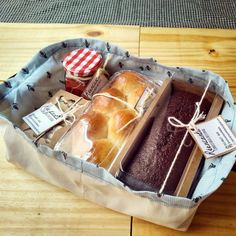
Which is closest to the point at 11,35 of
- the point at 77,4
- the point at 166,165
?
the point at 77,4

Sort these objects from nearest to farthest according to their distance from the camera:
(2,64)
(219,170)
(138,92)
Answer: (219,170) < (138,92) < (2,64)

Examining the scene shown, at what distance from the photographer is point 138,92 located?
634 millimetres

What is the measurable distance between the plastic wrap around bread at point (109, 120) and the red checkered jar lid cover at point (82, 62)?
4cm

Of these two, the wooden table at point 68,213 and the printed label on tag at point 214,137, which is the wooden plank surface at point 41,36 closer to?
the wooden table at point 68,213

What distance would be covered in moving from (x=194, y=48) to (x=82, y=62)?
317 mm

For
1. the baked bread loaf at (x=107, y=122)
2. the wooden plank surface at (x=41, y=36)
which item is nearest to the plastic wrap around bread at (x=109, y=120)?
the baked bread loaf at (x=107, y=122)

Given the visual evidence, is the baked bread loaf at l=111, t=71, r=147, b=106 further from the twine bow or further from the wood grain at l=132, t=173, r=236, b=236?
the wood grain at l=132, t=173, r=236, b=236

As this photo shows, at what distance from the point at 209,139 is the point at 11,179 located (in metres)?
0.33

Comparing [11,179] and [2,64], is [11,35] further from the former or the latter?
[11,179]

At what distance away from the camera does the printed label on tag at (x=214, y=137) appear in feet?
1.79

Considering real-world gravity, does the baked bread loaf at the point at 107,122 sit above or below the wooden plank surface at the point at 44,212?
above

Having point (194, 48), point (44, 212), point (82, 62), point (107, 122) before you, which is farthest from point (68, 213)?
point (194, 48)

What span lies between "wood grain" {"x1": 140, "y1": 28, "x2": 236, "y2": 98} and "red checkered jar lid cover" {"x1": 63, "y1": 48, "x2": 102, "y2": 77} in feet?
0.61

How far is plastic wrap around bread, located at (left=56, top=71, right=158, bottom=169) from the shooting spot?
55 centimetres
